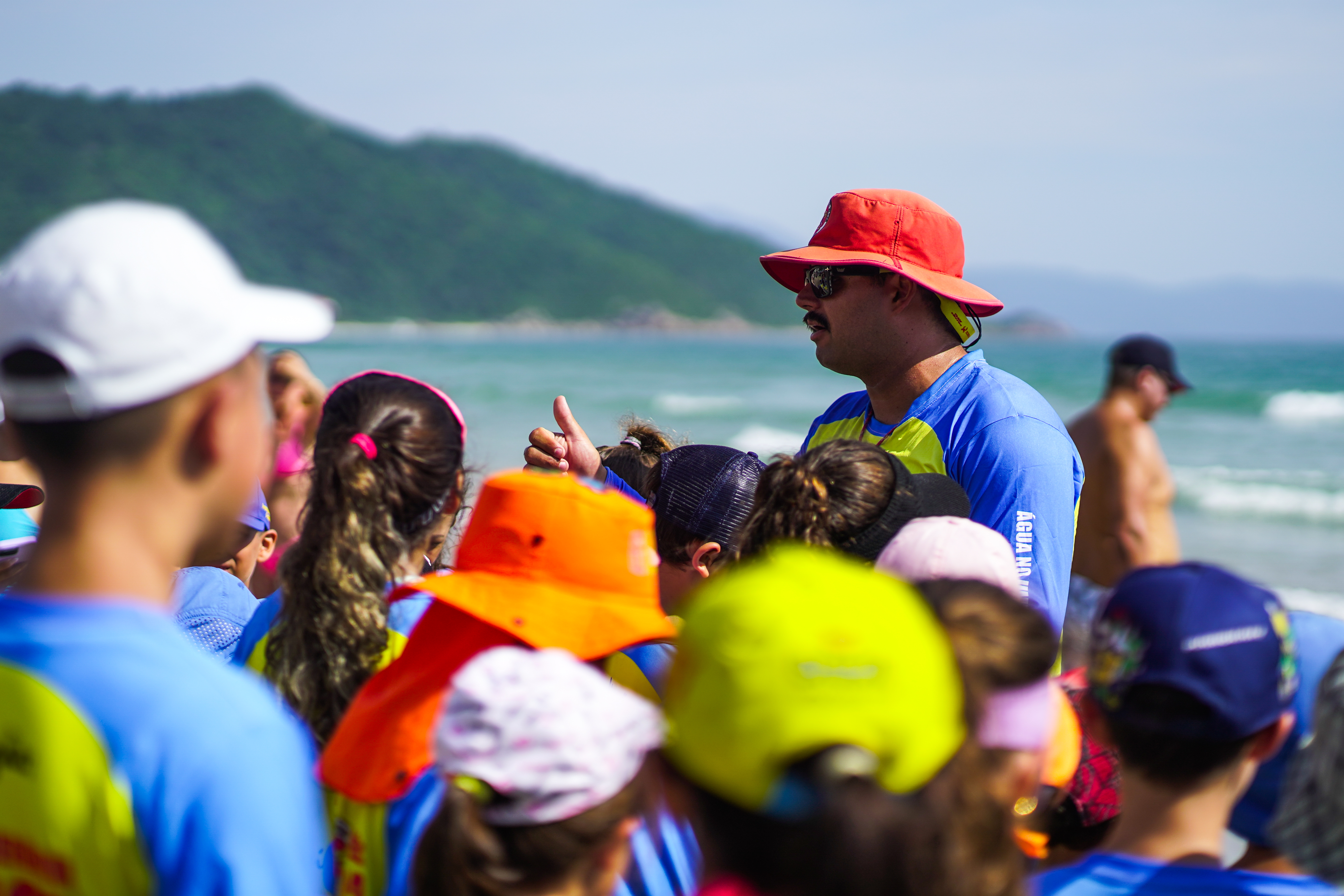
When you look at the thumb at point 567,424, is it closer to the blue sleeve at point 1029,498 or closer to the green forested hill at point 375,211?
the blue sleeve at point 1029,498

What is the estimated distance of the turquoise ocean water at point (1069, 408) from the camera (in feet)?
45.4

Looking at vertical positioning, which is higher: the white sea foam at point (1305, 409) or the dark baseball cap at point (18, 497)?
the dark baseball cap at point (18, 497)

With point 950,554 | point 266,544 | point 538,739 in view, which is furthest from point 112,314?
point 266,544

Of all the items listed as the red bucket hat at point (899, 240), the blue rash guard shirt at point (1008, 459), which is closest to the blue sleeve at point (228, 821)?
the blue rash guard shirt at point (1008, 459)

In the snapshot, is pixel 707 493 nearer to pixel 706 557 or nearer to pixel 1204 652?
pixel 706 557

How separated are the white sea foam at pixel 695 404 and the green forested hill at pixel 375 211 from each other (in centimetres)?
5265

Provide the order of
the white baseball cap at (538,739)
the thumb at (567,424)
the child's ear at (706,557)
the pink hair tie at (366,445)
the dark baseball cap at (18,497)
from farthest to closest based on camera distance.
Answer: the thumb at (567,424) → the dark baseball cap at (18,497) → the child's ear at (706,557) → the pink hair tie at (366,445) → the white baseball cap at (538,739)

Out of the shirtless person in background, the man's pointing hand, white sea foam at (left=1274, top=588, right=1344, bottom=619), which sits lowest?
white sea foam at (left=1274, top=588, right=1344, bottom=619)

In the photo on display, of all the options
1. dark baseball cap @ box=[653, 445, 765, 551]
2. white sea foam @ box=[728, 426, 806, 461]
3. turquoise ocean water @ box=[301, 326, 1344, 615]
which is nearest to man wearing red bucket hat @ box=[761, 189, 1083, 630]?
dark baseball cap @ box=[653, 445, 765, 551]

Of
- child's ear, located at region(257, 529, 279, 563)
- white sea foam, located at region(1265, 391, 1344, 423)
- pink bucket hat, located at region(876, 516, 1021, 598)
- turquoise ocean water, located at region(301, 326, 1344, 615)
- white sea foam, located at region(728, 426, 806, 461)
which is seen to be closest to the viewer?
pink bucket hat, located at region(876, 516, 1021, 598)

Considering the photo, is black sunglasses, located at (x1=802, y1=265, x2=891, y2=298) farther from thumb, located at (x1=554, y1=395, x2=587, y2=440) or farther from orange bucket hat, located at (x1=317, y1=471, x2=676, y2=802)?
orange bucket hat, located at (x1=317, y1=471, x2=676, y2=802)

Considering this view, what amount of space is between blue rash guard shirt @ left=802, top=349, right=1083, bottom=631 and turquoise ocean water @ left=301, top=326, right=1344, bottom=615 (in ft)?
3.86

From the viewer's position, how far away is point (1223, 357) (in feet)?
216

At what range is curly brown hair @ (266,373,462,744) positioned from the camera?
6.46 ft
